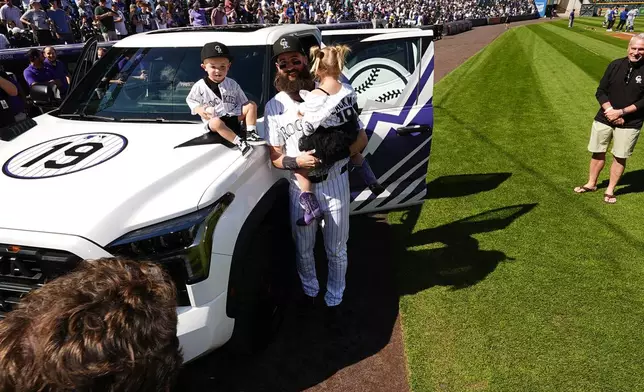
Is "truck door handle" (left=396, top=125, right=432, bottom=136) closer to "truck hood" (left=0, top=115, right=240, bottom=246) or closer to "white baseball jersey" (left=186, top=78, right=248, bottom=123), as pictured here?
"white baseball jersey" (left=186, top=78, right=248, bottom=123)

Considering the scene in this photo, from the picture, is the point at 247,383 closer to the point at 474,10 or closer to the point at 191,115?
the point at 191,115

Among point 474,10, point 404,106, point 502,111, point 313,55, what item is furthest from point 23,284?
point 474,10

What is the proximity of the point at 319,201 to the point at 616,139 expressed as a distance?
3.97m

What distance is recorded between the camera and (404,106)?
4145mm

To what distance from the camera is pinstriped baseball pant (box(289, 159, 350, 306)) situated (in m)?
3.02

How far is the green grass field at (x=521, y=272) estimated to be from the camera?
2895 mm

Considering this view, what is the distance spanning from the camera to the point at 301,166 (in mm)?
2818

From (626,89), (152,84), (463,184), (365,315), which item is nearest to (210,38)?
(152,84)

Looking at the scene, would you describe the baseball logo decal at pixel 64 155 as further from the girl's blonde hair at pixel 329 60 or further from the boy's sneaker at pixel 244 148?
the girl's blonde hair at pixel 329 60

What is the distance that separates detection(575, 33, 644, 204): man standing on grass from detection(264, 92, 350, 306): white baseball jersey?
11.8 feet

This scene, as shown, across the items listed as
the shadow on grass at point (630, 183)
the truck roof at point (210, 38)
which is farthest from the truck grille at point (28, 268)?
the shadow on grass at point (630, 183)

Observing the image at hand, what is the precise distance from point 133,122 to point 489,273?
3.18 meters

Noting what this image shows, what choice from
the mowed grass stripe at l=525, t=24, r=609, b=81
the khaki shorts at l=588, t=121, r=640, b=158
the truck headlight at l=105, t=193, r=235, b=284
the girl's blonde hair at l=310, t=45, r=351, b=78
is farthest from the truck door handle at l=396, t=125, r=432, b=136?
the mowed grass stripe at l=525, t=24, r=609, b=81

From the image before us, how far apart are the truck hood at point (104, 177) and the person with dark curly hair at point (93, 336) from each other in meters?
1.13
